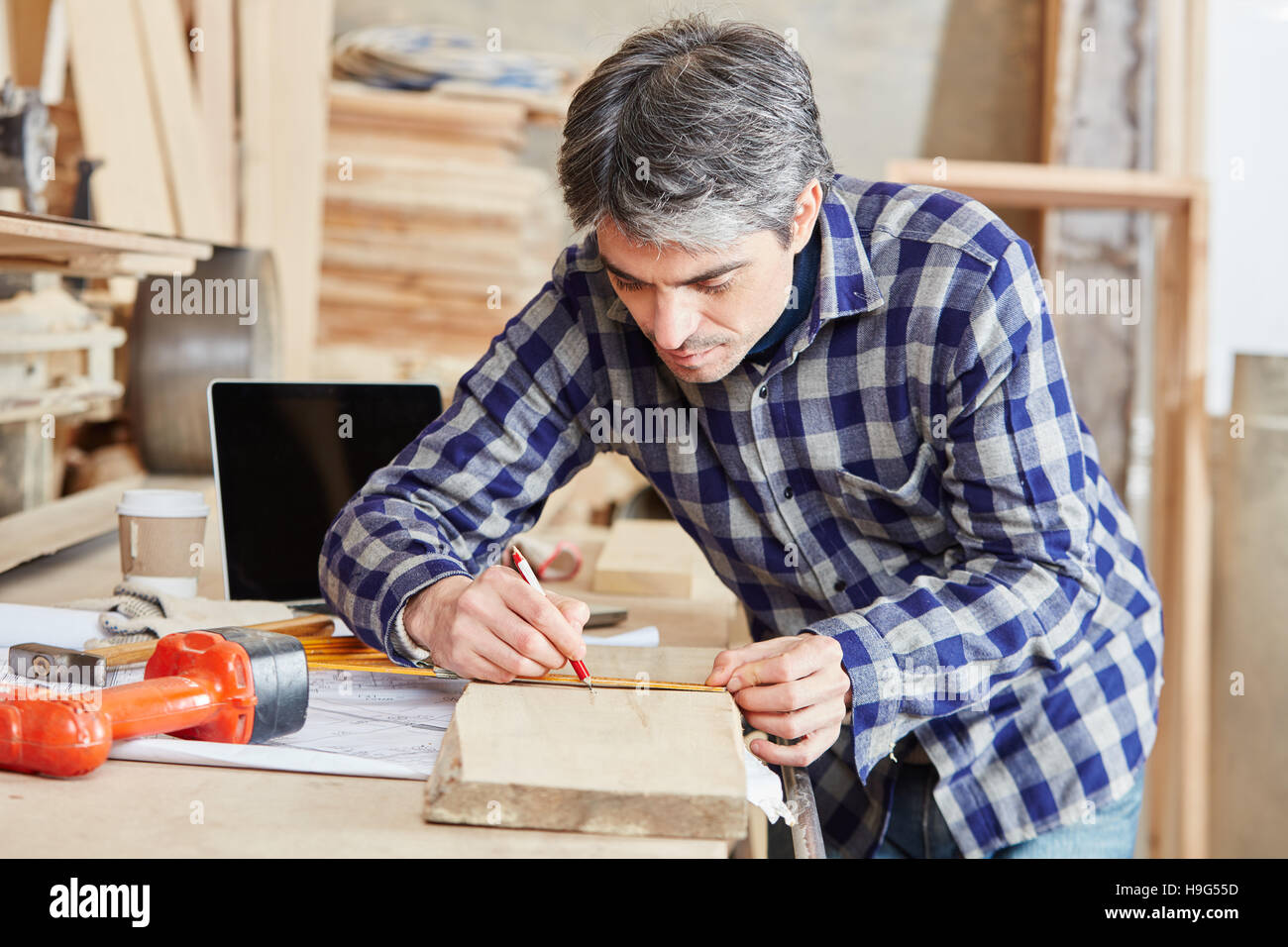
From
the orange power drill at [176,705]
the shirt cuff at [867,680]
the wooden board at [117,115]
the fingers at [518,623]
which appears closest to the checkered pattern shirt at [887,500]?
the shirt cuff at [867,680]

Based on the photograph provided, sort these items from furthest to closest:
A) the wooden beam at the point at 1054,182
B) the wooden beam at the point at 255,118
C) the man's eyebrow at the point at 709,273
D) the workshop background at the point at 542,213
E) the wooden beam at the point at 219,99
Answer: the wooden beam at the point at 255,118 → the wooden beam at the point at 219,99 → the wooden beam at the point at 1054,182 → the workshop background at the point at 542,213 → the man's eyebrow at the point at 709,273

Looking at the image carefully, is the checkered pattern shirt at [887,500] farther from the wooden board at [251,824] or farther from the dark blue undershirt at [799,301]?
the wooden board at [251,824]

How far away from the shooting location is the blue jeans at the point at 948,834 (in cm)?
154

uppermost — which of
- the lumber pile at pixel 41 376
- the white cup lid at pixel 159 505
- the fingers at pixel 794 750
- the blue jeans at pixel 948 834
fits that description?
the lumber pile at pixel 41 376

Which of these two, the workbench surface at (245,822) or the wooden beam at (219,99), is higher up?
the wooden beam at (219,99)

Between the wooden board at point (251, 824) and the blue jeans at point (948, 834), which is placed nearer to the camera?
the wooden board at point (251, 824)

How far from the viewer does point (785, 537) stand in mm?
1514

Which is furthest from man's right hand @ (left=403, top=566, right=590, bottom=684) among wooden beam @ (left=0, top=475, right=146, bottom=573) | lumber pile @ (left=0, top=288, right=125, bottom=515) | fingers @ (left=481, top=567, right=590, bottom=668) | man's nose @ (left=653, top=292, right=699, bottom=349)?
lumber pile @ (left=0, top=288, right=125, bottom=515)

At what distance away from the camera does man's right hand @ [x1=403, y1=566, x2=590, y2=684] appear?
3.88 ft

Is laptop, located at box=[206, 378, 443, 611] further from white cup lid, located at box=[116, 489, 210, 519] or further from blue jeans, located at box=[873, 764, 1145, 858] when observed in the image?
blue jeans, located at box=[873, 764, 1145, 858]

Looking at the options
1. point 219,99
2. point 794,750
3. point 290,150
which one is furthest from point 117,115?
point 794,750

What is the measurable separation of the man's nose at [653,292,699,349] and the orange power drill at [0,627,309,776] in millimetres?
511

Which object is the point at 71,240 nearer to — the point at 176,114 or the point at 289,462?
the point at 289,462
